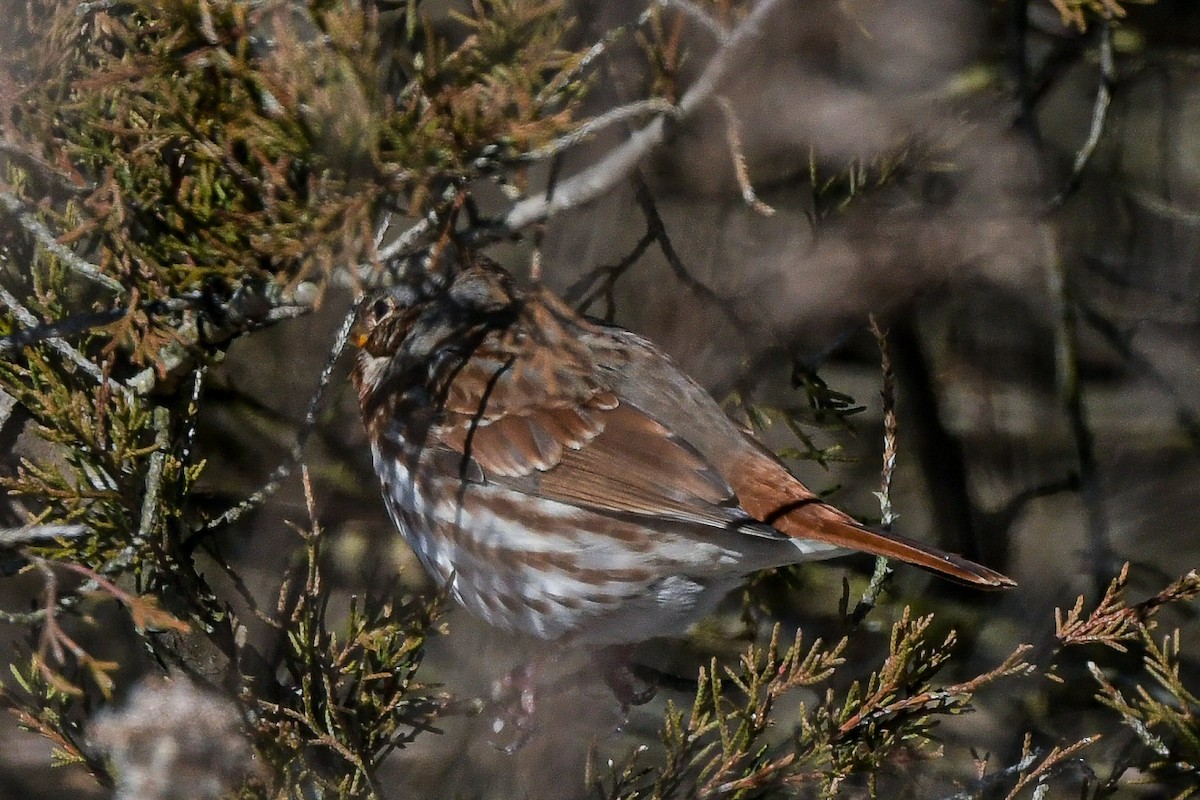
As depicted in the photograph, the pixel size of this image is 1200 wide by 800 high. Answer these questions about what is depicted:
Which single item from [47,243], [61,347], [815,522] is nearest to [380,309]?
[61,347]

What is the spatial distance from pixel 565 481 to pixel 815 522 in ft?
2.13

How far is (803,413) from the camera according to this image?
10.5 ft

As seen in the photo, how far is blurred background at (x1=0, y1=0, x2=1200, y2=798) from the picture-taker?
130 inches

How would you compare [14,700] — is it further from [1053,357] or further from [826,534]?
[1053,357]

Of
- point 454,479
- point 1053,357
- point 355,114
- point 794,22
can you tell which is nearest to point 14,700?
point 454,479

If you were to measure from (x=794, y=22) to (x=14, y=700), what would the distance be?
107 inches

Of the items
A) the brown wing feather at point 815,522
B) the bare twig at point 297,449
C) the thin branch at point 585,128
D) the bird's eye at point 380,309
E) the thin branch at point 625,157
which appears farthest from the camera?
the bird's eye at point 380,309

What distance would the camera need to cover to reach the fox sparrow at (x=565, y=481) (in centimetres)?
288

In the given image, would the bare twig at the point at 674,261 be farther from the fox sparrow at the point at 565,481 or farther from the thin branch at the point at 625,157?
the thin branch at the point at 625,157

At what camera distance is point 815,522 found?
268 centimetres

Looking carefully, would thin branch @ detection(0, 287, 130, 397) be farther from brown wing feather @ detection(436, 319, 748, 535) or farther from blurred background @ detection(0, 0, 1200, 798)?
brown wing feather @ detection(436, 319, 748, 535)

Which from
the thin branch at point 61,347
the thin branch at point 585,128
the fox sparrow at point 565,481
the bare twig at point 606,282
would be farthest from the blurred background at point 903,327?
the thin branch at point 585,128

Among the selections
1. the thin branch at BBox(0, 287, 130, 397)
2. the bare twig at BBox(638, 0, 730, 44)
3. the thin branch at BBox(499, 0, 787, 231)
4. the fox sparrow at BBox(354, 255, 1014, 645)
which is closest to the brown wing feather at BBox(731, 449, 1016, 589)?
the fox sparrow at BBox(354, 255, 1014, 645)

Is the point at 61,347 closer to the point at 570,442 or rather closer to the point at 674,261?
the point at 570,442
